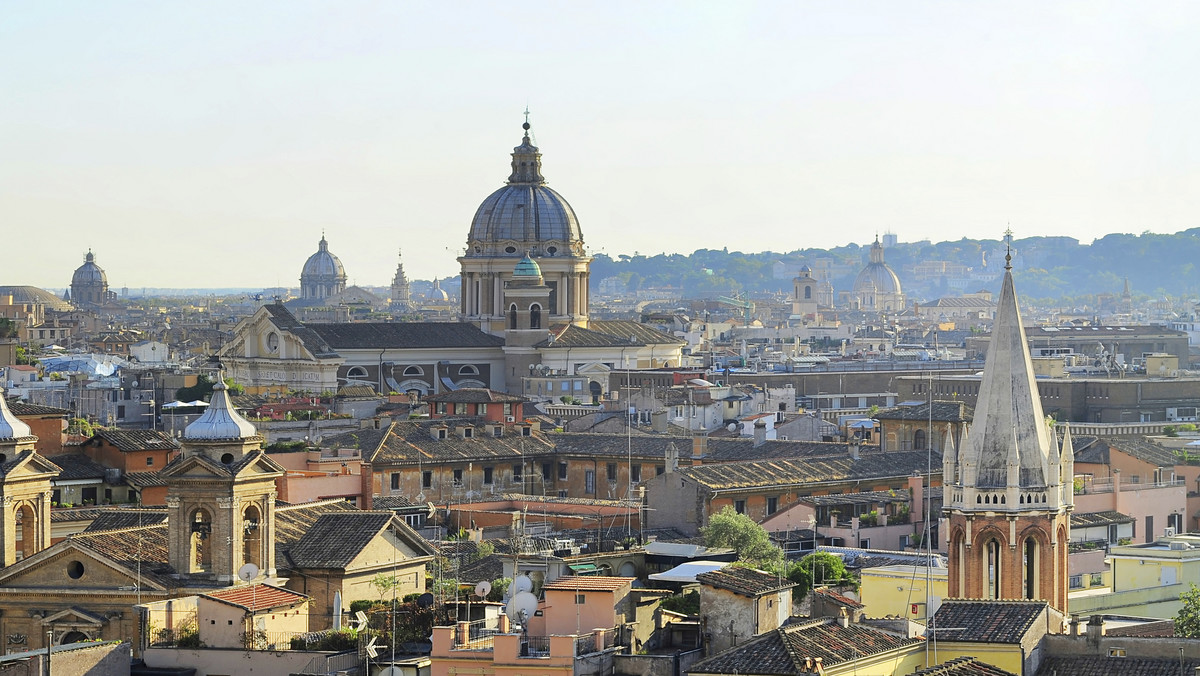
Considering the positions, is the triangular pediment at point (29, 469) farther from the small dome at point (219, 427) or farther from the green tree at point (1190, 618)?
the green tree at point (1190, 618)

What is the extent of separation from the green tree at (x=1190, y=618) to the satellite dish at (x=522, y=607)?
21.8 ft

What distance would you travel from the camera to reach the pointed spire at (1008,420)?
113ft

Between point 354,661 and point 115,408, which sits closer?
point 354,661

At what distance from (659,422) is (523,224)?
3737 cm

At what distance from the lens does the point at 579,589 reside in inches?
1016

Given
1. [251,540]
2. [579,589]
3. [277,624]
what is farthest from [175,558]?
[579,589]

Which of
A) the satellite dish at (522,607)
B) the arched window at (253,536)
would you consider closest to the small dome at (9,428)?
the arched window at (253,536)

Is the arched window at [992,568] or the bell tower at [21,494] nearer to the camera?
the bell tower at [21,494]

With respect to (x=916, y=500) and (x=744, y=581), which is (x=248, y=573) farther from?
(x=916, y=500)

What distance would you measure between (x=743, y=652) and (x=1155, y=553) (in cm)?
1513

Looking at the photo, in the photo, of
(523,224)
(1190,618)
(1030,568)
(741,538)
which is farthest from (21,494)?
(523,224)

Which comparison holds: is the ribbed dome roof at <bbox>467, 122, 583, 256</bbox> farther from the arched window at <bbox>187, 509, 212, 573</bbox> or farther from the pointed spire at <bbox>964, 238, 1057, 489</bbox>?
the arched window at <bbox>187, 509, 212, 573</bbox>

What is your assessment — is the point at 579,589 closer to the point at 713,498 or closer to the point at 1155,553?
the point at 1155,553

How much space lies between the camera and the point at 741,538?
38.3 meters
